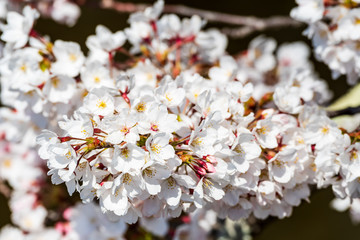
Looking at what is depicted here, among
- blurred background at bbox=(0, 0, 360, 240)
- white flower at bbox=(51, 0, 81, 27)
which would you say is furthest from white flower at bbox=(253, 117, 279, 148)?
blurred background at bbox=(0, 0, 360, 240)

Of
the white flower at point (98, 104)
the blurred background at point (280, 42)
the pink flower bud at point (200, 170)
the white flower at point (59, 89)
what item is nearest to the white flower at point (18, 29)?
the white flower at point (59, 89)

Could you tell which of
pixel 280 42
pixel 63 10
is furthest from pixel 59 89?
pixel 280 42

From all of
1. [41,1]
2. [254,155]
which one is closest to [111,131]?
[254,155]

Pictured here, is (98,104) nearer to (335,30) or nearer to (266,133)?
(266,133)

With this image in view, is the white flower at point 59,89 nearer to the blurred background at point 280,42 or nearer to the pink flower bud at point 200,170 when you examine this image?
the pink flower bud at point 200,170

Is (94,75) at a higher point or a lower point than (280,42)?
higher

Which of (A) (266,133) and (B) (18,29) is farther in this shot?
(B) (18,29)

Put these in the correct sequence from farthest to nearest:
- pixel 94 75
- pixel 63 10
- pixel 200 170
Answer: pixel 63 10 → pixel 94 75 → pixel 200 170

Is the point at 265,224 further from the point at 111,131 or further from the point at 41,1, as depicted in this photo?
the point at 41,1
